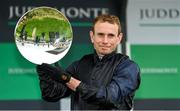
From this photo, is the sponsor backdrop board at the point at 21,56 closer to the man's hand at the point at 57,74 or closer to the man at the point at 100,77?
the man at the point at 100,77

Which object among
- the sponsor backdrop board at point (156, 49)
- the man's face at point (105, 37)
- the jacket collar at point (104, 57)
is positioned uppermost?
the man's face at point (105, 37)

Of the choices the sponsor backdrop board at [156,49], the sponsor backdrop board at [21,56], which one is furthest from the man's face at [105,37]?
the sponsor backdrop board at [156,49]

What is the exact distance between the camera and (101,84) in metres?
2.27

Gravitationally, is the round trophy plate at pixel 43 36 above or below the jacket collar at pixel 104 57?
above

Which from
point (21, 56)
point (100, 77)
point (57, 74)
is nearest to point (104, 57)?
point (100, 77)

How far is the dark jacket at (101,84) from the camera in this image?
2.21m

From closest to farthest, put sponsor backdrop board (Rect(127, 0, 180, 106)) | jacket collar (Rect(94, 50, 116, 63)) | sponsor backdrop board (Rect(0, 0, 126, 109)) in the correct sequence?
jacket collar (Rect(94, 50, 116, 63)) < sponsor backdrop board (Rect(0, 0, 126, 109)) < sponsor backdrop board (Rect(127, 0, 180, 106))

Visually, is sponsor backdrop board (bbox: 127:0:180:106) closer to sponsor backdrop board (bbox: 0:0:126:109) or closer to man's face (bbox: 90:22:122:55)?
sponsor backdrop board (bbox: 0:0:126:109)

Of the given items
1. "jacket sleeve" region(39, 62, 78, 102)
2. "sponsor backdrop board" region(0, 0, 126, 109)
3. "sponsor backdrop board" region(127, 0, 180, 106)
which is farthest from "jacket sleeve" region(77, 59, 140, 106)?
"sponsor backdrop board" region(127, 0, 180, 106)

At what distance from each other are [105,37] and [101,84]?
0.19m

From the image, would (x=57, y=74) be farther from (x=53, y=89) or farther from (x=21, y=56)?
(x=21, y=56)

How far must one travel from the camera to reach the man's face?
226 cm

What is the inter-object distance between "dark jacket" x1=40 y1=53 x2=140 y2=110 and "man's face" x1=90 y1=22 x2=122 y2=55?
0.04 meters

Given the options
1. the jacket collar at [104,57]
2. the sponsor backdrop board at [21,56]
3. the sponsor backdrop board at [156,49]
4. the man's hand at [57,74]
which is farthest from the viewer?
the sponsor backdrop board at [156,49]
